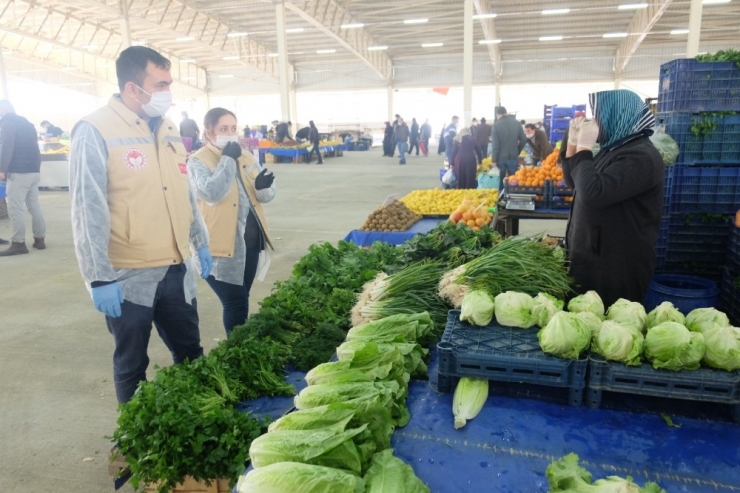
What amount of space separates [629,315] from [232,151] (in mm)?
2535

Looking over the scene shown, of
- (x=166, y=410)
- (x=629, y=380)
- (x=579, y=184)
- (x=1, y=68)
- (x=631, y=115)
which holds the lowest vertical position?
(x=166, y=410)

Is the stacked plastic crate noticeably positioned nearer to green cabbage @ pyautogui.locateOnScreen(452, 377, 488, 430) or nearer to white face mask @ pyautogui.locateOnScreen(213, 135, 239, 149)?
green cabbage @ pyautogui.locateOnScreen(452, 377, 488, 430)

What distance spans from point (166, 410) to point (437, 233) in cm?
219

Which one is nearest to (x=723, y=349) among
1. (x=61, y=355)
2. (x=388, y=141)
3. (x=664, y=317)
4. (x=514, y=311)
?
(x=664, y=317)

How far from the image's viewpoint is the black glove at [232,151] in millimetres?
3400

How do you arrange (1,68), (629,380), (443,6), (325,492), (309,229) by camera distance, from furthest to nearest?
(443,6) → (1,68) → (309,229) → (629,380) → (325,492)

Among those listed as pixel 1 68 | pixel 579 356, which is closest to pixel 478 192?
pixel 579 356

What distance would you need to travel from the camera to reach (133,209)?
8.35ft

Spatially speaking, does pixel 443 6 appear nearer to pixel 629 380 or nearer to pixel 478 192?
pixel 478 192

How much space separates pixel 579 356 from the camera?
1.82 meters

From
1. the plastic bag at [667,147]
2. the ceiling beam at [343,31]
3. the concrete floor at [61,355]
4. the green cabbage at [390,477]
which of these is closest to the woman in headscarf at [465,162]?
the concrete floor at [61,355]

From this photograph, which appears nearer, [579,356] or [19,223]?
[579,356]

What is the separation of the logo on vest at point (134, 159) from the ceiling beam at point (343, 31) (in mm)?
19212

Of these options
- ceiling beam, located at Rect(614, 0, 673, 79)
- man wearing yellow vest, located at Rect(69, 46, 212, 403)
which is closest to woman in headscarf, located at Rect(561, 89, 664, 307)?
man wearing yellow vest, located at Rect(69, 46, 212, 403)
